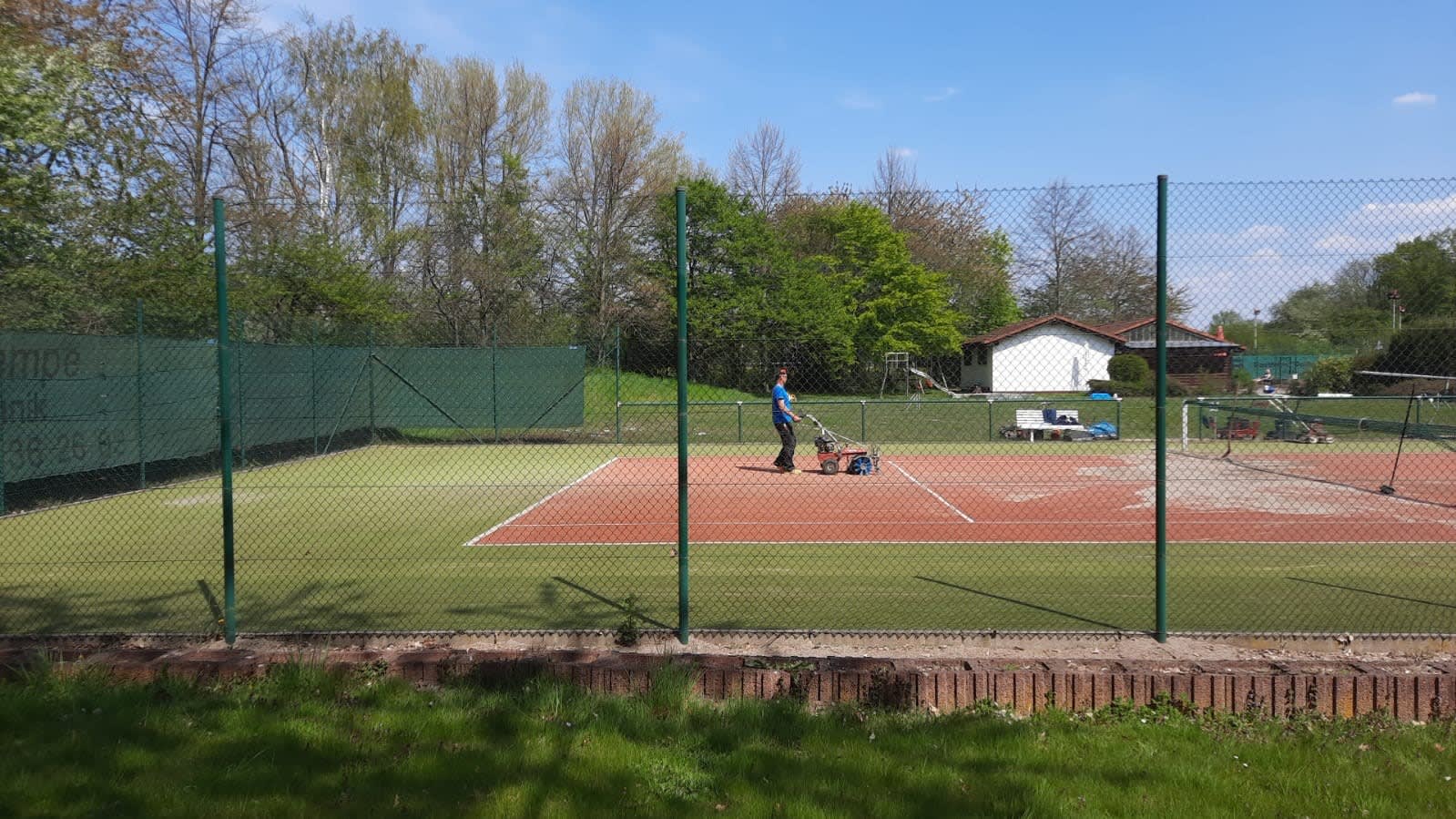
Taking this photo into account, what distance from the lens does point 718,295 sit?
8.06 meters

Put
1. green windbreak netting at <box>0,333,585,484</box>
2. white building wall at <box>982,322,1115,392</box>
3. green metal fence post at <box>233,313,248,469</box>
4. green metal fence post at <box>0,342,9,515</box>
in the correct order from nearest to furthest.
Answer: white building wall at <box>982,322,1115,392</box> → green metal fence post at <box>0,342,9,515</box> → green windbreak netting at <box>0,333,585,484</box> → green metal fence post at <box>233,313,248,469</box>

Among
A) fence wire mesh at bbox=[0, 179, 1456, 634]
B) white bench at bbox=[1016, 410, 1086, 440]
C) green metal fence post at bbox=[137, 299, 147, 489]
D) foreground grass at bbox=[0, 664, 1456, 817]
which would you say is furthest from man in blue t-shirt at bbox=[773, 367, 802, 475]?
green metal fence post at bbox=[137, 299, 147, 489]

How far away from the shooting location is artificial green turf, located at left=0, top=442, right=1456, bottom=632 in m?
6.22

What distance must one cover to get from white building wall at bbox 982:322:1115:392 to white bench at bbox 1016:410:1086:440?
14.3 metres

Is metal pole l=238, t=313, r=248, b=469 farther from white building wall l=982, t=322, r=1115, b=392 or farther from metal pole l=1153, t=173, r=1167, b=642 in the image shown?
metal pole l=1153, t=173, r=1167, b=642

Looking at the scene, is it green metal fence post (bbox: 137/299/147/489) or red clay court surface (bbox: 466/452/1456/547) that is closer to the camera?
red clay court surface (bbox: 466/452/1456/547)

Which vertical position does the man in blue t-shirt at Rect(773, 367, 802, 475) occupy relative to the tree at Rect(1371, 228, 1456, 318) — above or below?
below

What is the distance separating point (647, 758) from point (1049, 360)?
4935 millimetres

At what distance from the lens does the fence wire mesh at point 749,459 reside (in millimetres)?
6484

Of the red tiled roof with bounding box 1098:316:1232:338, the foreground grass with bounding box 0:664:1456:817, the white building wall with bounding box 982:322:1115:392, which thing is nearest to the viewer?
the foreground grass with bounding box 0:664:1456:817

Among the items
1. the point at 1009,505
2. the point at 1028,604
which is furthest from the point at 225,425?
the point at 1009,505

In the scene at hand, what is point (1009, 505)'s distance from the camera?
12148 millimetres

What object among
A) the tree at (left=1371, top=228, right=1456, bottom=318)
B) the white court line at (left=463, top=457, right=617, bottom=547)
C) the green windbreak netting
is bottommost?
the white court line at (left=463, top=457, right=617, bottom=547)

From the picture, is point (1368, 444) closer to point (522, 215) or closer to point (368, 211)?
point (522, 215)
